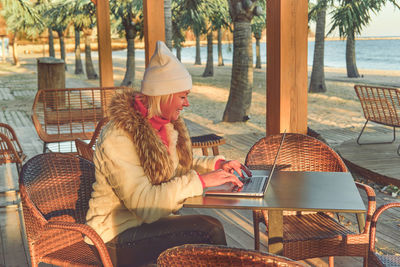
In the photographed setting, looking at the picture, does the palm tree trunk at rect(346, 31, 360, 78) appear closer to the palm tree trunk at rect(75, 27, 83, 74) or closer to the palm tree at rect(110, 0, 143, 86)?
the palm tree at rect(110, 0, 143, 86)

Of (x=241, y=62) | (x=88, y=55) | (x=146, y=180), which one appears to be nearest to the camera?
(x=146, y=180)

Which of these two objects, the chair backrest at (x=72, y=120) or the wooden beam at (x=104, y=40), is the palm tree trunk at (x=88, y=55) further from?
the chair backrest at (x=72, y=120)

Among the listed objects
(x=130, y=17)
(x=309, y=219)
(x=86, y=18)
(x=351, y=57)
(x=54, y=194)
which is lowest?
(x=309, y=219)

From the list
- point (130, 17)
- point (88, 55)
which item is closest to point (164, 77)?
point (130, 17)

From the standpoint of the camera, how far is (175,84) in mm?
2215

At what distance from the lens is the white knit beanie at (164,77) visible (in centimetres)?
221

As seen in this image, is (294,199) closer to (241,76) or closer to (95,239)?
(95,239)

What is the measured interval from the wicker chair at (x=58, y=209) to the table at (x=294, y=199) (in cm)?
56

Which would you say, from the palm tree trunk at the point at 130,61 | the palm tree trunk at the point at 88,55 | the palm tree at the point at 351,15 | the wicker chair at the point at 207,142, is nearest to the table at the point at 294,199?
the wicker chair at the point at 207,142

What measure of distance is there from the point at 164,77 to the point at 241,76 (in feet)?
26.7

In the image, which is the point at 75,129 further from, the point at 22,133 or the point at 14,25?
the point at 14,25

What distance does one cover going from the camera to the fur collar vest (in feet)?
7.06

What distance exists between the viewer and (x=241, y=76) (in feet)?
33.5

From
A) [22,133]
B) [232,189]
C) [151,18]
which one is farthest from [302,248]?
[22,133]
